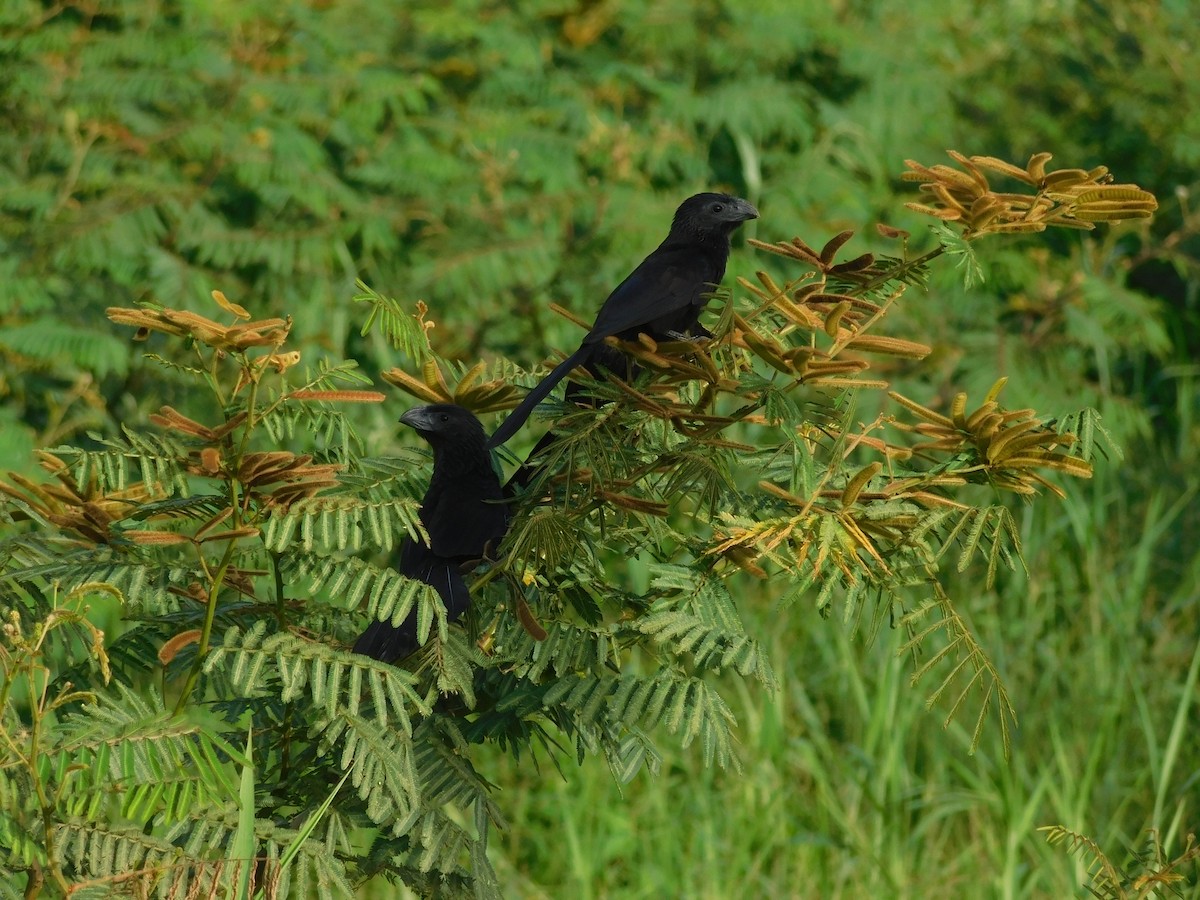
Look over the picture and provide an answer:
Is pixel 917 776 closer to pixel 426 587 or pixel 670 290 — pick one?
pixel 670 290

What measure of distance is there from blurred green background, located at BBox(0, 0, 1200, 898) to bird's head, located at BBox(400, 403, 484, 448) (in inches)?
72.1

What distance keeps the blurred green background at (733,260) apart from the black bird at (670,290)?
164 cm

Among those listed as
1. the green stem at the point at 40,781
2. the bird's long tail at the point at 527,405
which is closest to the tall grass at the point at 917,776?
the bird's long tail at the point at 527,405

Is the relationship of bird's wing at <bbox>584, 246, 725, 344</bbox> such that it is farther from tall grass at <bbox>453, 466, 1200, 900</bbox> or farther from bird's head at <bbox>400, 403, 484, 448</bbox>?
tall grass at <bbox>453, 466, 1200, 900</bbox>

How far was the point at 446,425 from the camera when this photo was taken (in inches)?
76.3

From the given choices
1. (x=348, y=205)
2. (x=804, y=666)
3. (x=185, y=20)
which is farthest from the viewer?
(x=185, y=20)

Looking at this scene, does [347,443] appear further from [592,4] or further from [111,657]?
[592,4]

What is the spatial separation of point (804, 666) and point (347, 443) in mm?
2998

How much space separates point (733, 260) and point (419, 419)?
295 cm

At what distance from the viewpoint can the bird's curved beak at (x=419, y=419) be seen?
189 centimetres

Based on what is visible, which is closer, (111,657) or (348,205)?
(111,657)

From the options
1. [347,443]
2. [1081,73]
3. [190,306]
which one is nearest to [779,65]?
[1081,73]

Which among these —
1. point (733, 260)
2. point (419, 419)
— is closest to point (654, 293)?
point (419, 419)

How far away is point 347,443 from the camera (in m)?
1.93
